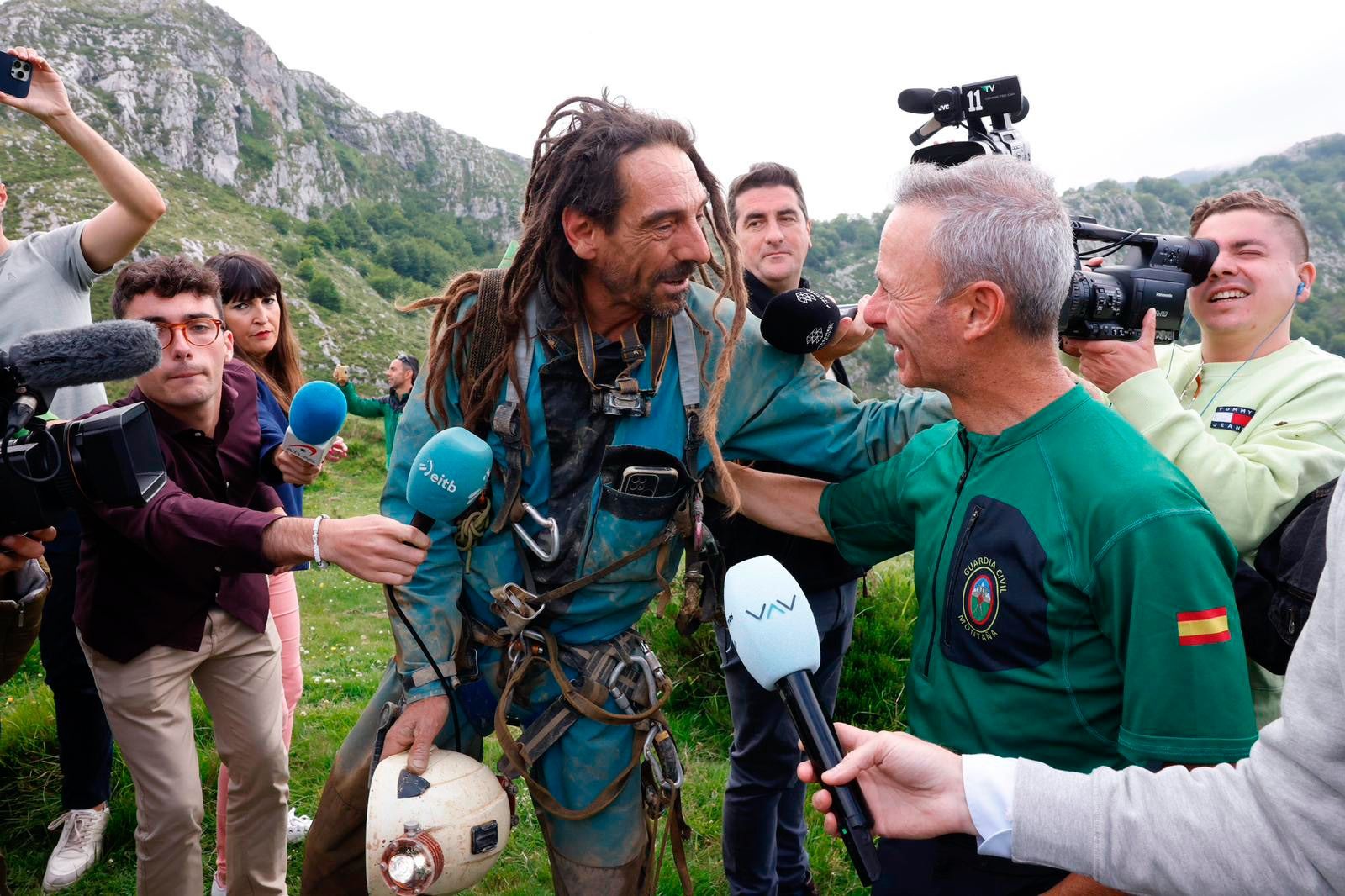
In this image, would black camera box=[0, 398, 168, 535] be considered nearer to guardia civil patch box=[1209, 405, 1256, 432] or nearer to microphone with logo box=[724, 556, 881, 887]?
microphone with logo box=[724, 556, 881, 887]

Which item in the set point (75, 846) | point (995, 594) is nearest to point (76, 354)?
point (995, 594)

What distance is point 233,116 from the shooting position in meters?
98.8

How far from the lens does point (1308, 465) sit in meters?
2.57

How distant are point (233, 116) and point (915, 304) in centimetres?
11584

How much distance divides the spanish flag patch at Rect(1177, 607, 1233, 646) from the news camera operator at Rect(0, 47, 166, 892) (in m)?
4.51

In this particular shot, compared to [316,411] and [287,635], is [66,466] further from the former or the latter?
[287,635]

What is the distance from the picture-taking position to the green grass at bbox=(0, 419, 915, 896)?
4.54 m

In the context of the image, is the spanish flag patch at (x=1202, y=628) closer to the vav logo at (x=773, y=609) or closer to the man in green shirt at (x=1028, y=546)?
the man in green shirt at (x=1028, y=546)

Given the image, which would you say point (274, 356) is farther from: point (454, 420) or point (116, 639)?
point (454, 420)

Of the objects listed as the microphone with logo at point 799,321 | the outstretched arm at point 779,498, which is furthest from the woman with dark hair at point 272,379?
the microphone with logo at point 799,321

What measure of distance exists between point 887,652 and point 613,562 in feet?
13.4

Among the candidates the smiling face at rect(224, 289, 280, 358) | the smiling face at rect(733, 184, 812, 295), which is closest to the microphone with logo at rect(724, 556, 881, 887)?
the smiling face at rect(733, 184, 812, 295)

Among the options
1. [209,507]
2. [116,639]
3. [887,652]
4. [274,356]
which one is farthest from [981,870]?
[274,356]

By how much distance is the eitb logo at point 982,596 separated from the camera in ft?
7.25
